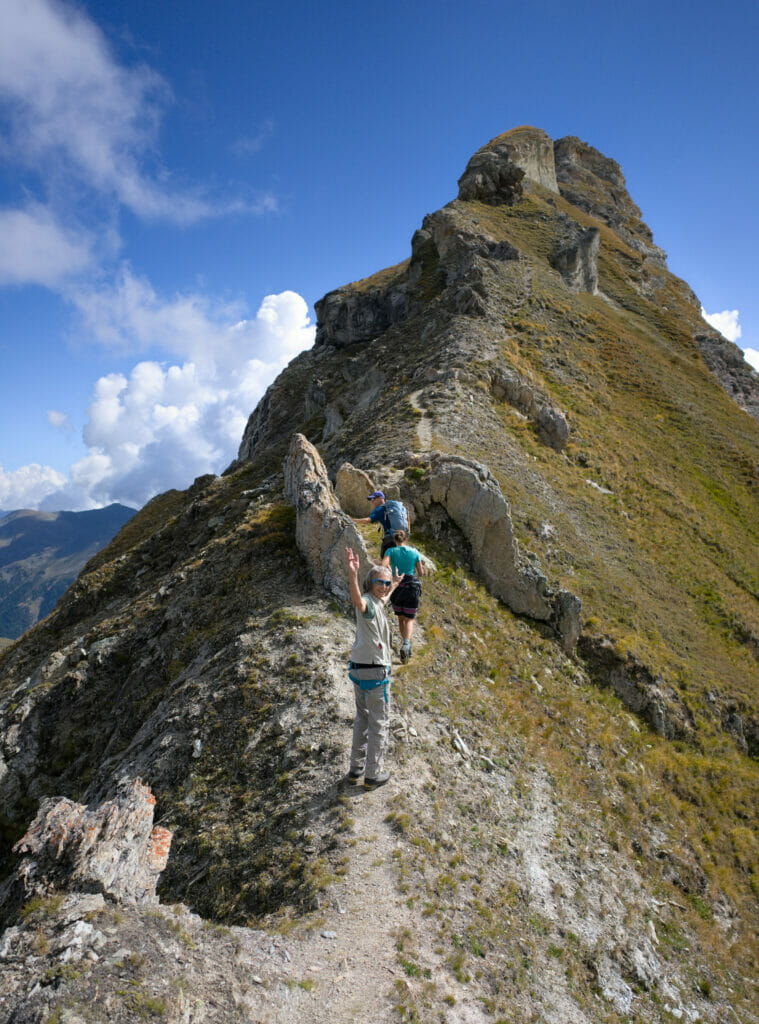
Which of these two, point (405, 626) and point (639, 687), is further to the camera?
point (639, 687)

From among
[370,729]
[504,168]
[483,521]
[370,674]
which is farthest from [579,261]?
[370,729]

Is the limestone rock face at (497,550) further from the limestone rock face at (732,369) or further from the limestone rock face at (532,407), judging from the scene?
the limestone rock face at (732,369)

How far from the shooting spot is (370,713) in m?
9.73

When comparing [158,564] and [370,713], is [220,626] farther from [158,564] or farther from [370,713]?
[158,564]

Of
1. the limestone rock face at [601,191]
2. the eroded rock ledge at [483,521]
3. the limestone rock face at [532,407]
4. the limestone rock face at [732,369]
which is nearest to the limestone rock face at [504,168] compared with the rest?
the limestone rock face at [601,191]

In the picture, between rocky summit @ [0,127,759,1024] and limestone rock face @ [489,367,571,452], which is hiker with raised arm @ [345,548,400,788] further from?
limestone rock face @ [489,367,571,452]

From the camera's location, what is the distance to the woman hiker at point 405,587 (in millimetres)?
13375

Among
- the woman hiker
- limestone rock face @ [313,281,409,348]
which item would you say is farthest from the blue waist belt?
limestone rock face @ [313,281,409,348]

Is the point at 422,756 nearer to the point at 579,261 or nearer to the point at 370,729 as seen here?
the point at 370,729

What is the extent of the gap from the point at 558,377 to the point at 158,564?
118 ft

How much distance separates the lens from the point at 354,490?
71.4ft

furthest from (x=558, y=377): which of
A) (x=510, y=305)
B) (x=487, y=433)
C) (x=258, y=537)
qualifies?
(x=258, y=537)

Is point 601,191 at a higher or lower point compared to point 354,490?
higher

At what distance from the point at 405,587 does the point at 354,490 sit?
8725mm
